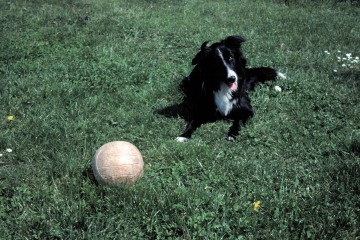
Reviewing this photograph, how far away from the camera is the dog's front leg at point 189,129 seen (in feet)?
15.3

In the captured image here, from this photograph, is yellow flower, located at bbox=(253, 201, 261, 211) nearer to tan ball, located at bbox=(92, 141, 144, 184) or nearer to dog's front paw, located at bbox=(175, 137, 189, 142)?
tan ball, located at bbox=(92, 141, 144, 184)

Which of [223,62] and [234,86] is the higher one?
[223,62]

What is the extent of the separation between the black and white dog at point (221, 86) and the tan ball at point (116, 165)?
1.30 meters

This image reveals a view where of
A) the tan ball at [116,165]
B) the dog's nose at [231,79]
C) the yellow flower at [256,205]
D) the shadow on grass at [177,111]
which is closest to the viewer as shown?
the yellow flower at [256,205]

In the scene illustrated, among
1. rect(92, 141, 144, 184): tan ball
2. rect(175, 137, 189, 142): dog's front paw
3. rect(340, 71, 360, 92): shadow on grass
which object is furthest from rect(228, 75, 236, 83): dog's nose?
rect(340, 71, 360, 92): shadow on grass

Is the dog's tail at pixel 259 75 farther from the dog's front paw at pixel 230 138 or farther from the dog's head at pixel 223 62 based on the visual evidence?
the dog's front paw at pixel 230 138

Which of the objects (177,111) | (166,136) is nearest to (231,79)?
(177,111)

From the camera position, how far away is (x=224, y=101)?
518cm

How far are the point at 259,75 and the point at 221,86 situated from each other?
1.05m

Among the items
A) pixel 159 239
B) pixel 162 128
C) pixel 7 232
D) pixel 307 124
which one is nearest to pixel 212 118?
pixel 162 128

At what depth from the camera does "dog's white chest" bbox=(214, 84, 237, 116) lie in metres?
5.16

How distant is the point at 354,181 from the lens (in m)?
3.53

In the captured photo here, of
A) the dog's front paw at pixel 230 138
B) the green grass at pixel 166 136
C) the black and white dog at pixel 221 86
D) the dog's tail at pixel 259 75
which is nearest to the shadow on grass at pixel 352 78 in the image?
the green grass at pixel 166 136

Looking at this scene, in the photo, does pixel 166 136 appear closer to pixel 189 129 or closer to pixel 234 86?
pixel 189 129
